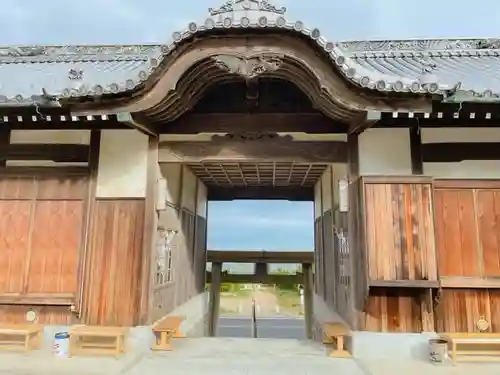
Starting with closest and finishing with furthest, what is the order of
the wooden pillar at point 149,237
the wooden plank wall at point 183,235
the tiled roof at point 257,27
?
the tiled roof at point 257,27 < the wooden pillar at point 149,237 < the wooden plank wall at point 183,235

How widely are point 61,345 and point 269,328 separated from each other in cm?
1354

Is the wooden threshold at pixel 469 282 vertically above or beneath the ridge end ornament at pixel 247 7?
beneath

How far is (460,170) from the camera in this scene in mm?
5199

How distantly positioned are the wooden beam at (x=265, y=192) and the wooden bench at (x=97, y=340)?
5.76m

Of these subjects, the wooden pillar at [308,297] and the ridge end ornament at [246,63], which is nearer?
the ridge end ornament at [246,63]

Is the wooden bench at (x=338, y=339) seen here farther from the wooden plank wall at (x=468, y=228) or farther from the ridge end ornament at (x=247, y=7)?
the ridge end ornament at (x=247, y=7)

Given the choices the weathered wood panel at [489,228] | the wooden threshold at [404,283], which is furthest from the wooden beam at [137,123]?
the weathered wood panel at [489,228]

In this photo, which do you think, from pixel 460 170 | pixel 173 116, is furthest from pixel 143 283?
pixel 460 170

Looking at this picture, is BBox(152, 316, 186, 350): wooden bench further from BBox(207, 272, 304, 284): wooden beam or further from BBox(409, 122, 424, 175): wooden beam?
BBox(207, 272, 304, 284): wooden beam

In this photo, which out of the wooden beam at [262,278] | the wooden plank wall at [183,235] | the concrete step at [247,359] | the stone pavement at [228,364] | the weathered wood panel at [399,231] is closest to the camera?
the stone pavement at [228,364]

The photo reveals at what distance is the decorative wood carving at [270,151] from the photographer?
5309 millimetres

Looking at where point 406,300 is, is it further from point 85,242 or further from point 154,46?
point 154,46

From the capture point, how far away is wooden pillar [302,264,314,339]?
12.0 m

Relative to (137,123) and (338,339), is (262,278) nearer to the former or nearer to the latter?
(338,339)
